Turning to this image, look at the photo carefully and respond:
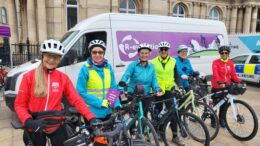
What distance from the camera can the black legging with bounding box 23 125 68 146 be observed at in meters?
2.35

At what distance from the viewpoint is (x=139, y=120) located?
3373mm

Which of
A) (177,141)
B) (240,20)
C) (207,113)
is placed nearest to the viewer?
(177,141)

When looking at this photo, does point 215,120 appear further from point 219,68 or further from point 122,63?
point 122,63

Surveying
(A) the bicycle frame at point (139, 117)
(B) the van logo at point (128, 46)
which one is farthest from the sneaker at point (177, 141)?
(B) the van logo at point (128, 46)

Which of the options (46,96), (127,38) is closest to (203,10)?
(127,38)

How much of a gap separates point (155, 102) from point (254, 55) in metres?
8.89

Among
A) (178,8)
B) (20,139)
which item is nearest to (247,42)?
(178,8)

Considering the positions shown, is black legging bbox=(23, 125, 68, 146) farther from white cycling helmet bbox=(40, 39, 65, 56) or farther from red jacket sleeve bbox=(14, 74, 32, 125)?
white cycling helmet bbox=(40, 39, 65, 56)

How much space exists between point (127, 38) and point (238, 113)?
342 cm

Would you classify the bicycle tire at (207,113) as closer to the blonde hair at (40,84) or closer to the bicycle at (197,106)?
the bicycle at (197,106)

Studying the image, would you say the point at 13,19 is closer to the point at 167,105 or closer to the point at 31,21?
the point at 31,21

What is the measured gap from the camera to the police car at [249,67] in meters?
10.8

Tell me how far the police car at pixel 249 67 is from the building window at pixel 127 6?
1089 cm

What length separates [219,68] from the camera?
4.82m
